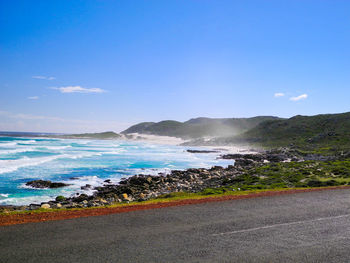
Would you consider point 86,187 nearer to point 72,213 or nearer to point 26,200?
point 26,200

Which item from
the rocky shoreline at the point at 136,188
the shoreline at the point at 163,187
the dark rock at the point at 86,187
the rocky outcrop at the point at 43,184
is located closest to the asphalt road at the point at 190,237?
the shoreline at the point at 163,187

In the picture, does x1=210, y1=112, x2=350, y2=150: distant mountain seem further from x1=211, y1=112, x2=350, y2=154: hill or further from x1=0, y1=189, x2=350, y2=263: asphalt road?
x1=0, y1=189, x2=350, y2=263: asphalt road

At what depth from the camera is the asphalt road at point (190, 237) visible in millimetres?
7926

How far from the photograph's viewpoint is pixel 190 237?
376 inches

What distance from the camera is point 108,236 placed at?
9.52 metres

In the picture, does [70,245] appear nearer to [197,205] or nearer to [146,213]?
[146,213]

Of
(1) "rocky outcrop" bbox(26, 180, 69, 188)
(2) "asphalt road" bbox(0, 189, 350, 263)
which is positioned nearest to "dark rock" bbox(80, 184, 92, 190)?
(1) "rocky outcrop" bbox(26, 180, 69, 188)

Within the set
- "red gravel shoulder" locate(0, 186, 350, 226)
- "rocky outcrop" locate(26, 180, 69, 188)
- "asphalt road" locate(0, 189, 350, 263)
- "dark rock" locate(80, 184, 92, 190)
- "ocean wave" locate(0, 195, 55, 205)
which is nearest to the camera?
"asphalt road" locate(0, 189, 350, 263)

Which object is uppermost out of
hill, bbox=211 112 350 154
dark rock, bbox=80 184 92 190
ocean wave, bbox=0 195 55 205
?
hill, bbox=211 112 350 154

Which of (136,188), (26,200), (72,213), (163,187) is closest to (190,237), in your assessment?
(72,213)

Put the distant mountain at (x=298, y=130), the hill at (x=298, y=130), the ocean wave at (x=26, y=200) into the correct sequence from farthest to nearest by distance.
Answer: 1. the distant mountain at (x=298, y=130)
2. the hill at (x=298, y=130)
3. the ocean wave at (x=26, y=200)

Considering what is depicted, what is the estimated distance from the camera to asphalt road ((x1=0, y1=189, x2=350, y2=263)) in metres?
7.93

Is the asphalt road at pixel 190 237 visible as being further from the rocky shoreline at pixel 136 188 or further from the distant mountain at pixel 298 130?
the distant mountain at pixel 298 130

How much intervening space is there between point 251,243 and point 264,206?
19.5ft
